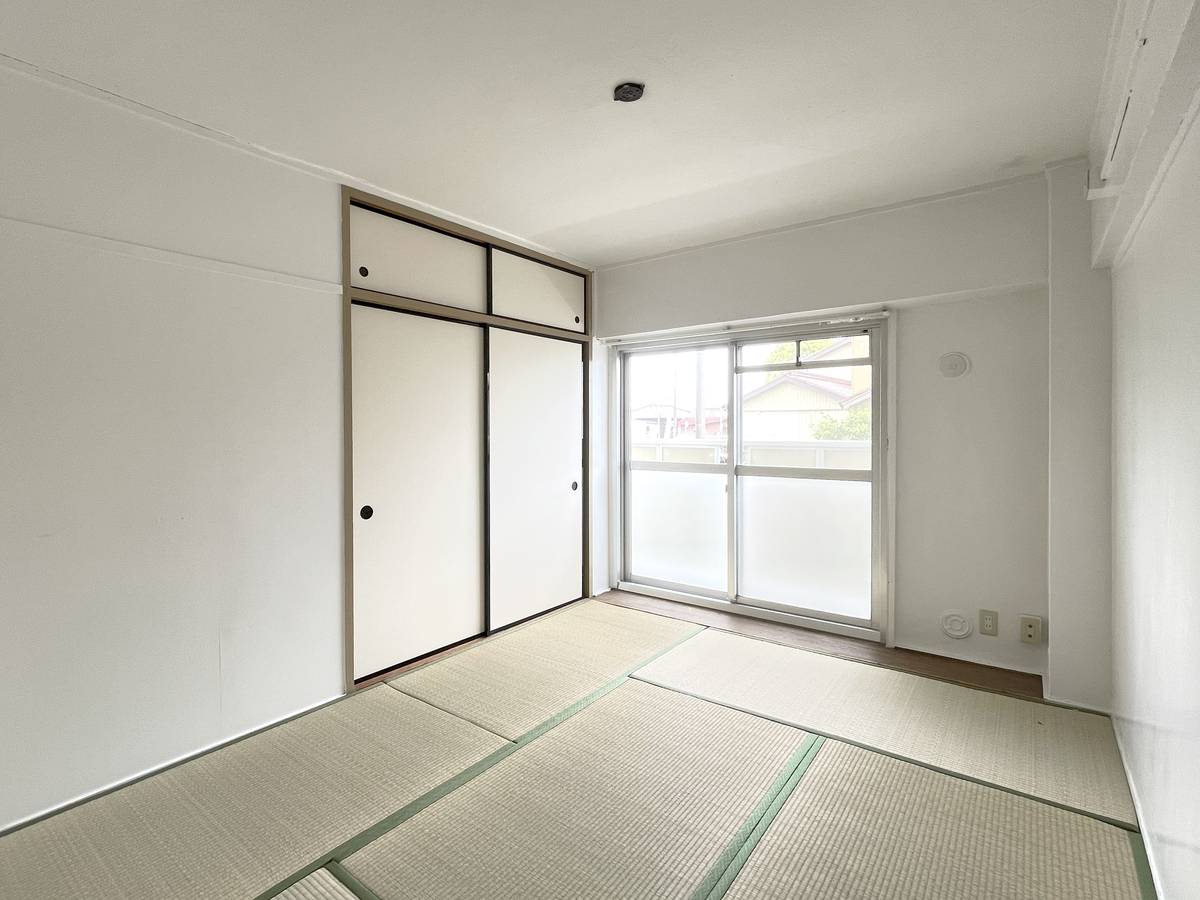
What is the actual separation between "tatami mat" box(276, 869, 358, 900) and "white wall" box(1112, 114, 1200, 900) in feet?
6.72

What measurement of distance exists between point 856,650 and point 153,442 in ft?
11.8

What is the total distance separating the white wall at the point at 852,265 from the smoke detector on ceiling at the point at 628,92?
174cm

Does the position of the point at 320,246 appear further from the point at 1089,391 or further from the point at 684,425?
the point at 1089,391

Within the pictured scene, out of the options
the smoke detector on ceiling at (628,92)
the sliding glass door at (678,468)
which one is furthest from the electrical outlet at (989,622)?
the smoke detector on ceiling at (628,92)

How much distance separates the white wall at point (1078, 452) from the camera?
257 cm

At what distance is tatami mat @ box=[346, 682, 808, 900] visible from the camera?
1.66 m

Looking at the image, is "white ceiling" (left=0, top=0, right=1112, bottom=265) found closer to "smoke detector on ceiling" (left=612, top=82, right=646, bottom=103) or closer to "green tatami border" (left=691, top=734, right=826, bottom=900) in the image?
"smoke detector on ceiling" (left=612, top=82, right=646, bottom=103)

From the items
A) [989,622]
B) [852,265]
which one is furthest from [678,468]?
[989,622]

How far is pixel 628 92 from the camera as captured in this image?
206cm

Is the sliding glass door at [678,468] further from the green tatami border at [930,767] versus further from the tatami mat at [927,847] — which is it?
the tatami mat at [927,847]

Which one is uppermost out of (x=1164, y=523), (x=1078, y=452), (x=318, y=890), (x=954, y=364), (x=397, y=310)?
(x=397, y=310)

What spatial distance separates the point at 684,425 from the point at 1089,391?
2343 mm

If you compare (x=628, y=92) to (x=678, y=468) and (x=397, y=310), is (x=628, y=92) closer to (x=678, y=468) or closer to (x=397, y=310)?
(x=397, y=310)

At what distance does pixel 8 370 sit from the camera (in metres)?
1.88
